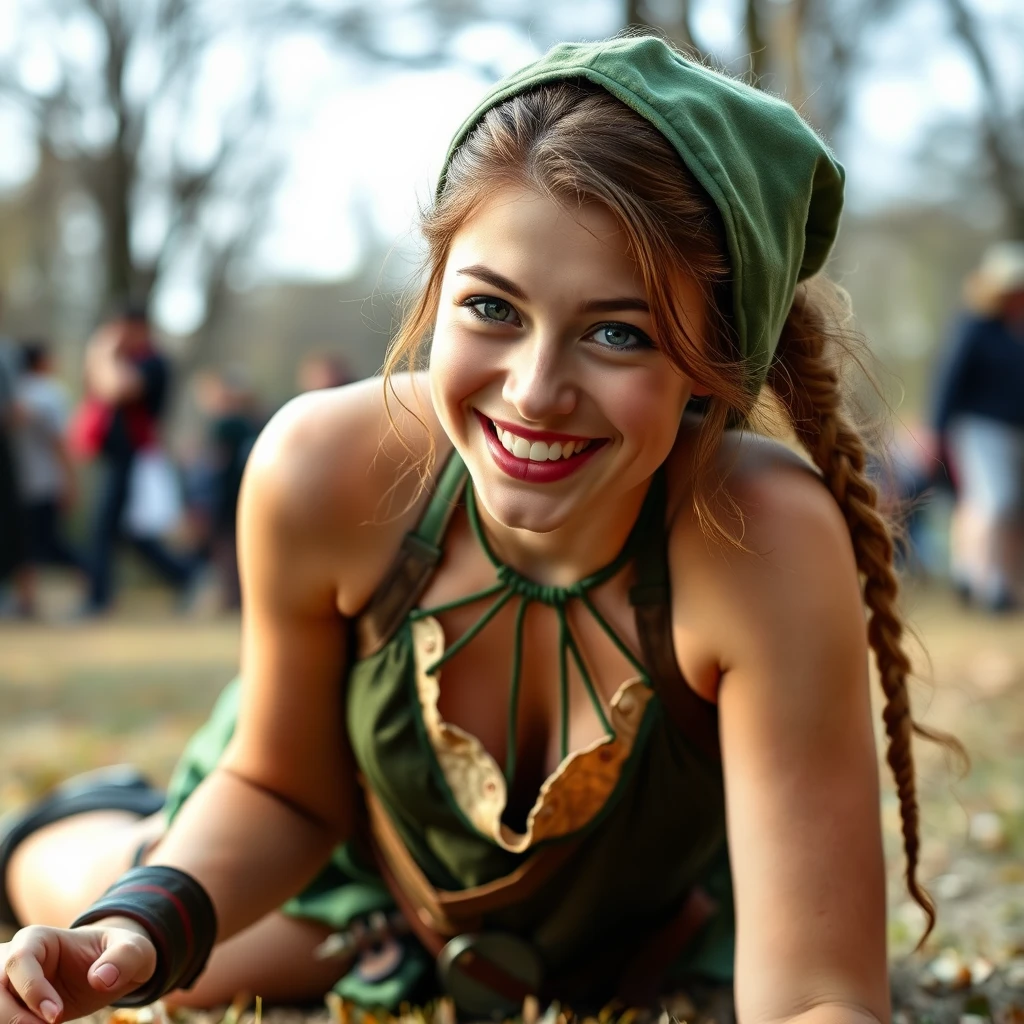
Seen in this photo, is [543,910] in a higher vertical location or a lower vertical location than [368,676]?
lower

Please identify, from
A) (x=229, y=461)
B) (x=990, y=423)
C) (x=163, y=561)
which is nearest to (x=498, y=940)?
(x=990, y=423)

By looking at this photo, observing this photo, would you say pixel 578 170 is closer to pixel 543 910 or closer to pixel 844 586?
pixel 844 586

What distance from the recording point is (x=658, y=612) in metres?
1.71

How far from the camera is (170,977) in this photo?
1.64m

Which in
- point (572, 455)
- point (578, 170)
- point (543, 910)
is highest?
point (578, 170)

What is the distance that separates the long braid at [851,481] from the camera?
5.72 feet

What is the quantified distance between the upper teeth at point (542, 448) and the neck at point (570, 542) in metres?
0.14

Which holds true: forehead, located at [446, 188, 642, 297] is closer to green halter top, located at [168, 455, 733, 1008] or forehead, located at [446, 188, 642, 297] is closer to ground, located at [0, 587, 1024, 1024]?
green halter top, located at [168, 455, 733, 1008]

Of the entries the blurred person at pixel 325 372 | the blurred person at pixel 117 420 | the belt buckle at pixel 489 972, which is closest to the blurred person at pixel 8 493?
the blurred person at pixel 117 420

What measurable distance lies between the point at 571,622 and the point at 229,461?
7437 millimetres

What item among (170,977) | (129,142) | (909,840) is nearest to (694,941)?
(909,840)

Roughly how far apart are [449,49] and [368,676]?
640 centimetres

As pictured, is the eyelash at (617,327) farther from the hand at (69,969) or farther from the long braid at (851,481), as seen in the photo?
A: the hand at (69,969)

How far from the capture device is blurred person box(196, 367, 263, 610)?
885 cm
